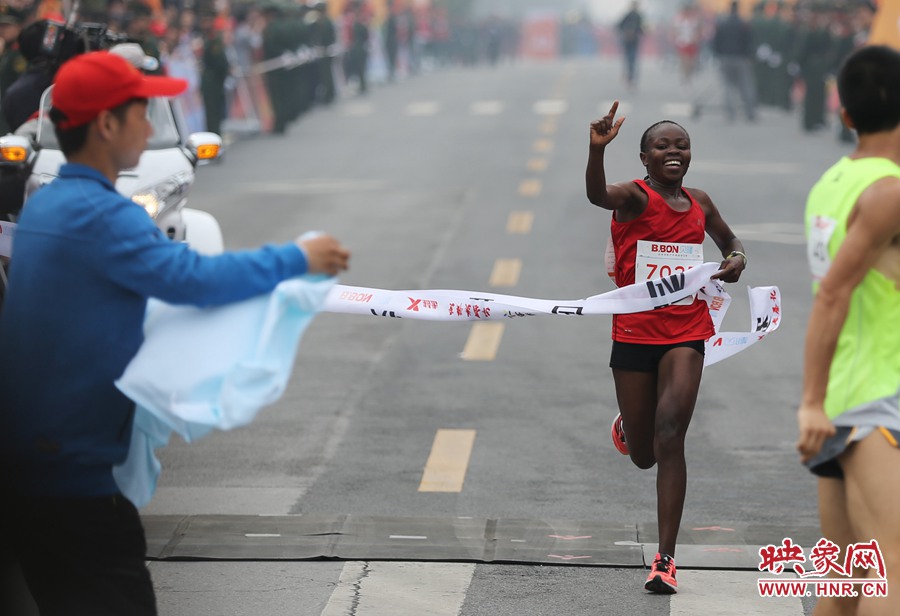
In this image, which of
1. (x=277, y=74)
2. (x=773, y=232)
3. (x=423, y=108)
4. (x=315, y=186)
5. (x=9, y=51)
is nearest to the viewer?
(x=9, y=51)

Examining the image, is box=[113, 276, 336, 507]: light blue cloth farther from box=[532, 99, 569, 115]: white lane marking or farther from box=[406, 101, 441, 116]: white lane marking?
box=[406, 101, 441, 116]: white lane marking

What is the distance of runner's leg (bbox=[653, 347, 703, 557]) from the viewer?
21.3 feet

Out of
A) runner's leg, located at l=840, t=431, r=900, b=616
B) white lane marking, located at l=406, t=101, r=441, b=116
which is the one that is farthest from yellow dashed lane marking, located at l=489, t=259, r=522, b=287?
white lane marking, located at l=406, t=101, r=441, b=116

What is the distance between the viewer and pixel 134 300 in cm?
424

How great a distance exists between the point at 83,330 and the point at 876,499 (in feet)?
7.18

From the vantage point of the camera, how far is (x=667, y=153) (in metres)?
6.62

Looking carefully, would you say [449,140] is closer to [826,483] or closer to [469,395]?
[469,395]

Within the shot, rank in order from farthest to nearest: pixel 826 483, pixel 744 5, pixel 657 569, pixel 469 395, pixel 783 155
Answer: pixel 744 5 < pixel 783 155 < pixel 469 395 < pixel 657 569 < pixel 826 483

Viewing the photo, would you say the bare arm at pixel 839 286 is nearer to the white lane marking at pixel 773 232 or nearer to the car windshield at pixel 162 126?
the car windshield at pixel 162 126

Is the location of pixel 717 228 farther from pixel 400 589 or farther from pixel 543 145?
pixel 543 145

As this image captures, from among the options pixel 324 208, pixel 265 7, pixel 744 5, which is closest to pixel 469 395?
pixel 324 208

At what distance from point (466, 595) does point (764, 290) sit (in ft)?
6.26

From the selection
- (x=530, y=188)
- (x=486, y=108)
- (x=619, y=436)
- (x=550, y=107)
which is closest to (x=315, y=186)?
(x=530, y=188)

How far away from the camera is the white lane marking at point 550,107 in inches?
1359
